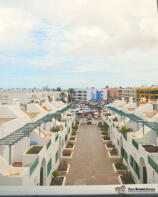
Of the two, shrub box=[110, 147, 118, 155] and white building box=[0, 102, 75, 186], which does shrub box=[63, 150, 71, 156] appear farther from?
white building box=[0, 102, 75, 186]

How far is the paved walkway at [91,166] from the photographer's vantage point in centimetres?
841

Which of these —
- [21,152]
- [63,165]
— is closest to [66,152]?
[63,165]

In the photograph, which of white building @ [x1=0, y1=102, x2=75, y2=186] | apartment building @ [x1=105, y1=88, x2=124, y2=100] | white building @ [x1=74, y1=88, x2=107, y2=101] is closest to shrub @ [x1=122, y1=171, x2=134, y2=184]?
white building @ [x1=0, y1=102, x2=75, y2=186]

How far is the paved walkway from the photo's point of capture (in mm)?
8406

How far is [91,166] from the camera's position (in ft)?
33.0

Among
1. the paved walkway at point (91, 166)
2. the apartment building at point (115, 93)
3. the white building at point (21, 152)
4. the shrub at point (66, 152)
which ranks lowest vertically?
the paved walkway at point (91, 166)

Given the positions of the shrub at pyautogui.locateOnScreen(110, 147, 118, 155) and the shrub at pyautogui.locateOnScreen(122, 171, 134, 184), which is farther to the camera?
the shrub at pyautogui.locateOnScreen(110, 147, 118, 155)

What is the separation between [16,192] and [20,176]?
12.4 ft

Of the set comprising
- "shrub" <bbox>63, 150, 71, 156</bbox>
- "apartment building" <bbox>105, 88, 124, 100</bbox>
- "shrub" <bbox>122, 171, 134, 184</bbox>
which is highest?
"apartment building" <bbox>105, 88, 124, 100</bbox>

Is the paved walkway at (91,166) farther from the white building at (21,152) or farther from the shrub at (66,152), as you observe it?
the white building at (21,152)

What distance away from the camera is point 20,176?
4.42 m

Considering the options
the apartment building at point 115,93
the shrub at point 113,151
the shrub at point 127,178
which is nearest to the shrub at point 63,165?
the shrub at point 127,178

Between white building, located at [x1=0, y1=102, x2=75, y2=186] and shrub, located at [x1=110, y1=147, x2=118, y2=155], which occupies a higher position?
white building, located at [x1=0, y1=102, x2=75, y2=186]

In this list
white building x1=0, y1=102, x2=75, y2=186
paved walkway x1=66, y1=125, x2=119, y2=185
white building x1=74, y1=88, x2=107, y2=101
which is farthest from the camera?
white building x1=74, y1=88, x2=107, y2=101
